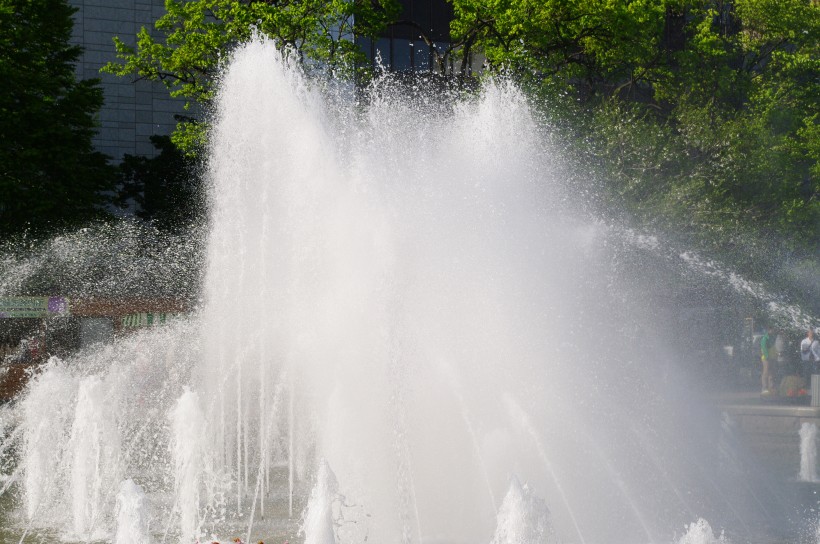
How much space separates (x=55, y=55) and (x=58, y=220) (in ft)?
16.6

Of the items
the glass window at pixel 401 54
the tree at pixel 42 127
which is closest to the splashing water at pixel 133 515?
the tree at pixel 42 127

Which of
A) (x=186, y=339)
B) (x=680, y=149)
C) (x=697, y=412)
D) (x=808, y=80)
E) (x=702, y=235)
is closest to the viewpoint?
(x=697, y=412)

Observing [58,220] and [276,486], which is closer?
[276,486]

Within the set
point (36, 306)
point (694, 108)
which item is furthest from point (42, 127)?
point (694, 108)

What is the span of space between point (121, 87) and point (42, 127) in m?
17.0

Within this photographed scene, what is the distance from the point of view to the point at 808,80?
35.3 meters

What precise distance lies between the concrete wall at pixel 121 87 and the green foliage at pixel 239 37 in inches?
637

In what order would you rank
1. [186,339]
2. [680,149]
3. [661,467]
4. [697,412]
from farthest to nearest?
[680,149], [186,339], [697,412], [661,467]

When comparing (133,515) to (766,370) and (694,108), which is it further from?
(694,108)

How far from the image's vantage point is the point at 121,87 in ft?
151

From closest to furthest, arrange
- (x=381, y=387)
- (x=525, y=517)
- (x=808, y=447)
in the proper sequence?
(x=525, y=517) → (x=381, y=387) → (x=808, y=447)

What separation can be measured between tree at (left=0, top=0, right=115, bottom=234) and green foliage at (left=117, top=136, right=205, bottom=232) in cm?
885

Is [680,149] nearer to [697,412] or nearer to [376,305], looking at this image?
[697,412]

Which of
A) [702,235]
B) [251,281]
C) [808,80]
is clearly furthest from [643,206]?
[251,281]
